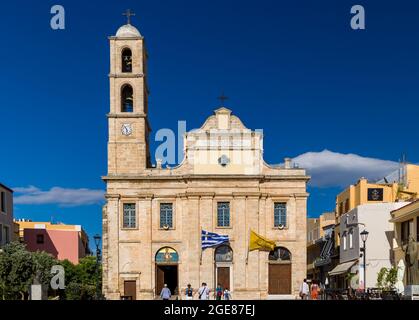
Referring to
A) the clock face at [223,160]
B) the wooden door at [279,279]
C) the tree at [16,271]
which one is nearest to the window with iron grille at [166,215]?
the clock face at [223,160]

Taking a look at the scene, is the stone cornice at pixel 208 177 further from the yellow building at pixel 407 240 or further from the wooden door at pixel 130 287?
the yellow building at pixel 407 240

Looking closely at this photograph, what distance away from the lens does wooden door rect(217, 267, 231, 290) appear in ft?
179

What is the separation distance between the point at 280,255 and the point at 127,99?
17407 millimetres

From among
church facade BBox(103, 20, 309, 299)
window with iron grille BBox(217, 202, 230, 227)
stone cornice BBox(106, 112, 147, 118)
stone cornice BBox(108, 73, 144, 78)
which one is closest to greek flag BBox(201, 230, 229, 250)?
church facade BBox(103, 20, 309, 299)

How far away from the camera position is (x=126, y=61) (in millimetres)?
57625

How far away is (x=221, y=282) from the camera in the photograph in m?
54.7

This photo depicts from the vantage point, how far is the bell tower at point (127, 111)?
5575cm

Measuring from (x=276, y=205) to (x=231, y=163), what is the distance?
4.77m

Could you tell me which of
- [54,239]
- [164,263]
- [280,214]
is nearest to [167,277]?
[164,263]

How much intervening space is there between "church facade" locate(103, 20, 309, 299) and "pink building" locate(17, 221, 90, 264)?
29987mm

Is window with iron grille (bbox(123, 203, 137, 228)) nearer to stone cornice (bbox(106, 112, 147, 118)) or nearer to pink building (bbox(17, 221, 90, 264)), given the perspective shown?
stone cornice (bbox(106, 112, 147, 118))

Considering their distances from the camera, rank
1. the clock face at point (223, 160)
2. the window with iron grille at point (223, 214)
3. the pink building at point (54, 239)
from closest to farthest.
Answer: the window with iron grille at point (223, 214), the clock face at point (223, 160), the pink building at point (54, 239)
